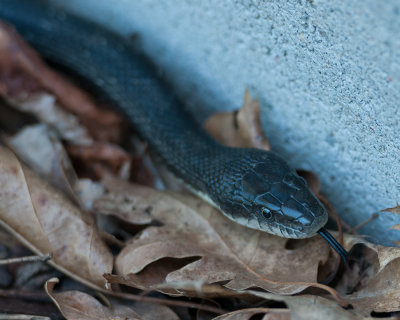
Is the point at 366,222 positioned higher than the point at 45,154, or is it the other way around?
the point at 366,222

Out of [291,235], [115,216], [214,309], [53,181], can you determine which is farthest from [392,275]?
[53,181]

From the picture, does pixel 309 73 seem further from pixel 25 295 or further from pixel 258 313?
pixel 25 295

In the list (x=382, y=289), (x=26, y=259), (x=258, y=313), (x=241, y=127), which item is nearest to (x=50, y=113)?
(x=26, y=259)

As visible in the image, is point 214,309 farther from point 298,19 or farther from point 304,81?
point 298,19

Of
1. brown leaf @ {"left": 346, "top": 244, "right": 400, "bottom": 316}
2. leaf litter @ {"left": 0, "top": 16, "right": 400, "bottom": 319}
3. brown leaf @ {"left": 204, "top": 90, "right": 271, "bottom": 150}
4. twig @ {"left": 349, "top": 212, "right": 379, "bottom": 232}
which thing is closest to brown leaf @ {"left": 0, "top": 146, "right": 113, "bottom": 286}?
leaf litter @ {"left": 0, "top": 16, "right": 400, "bottom": 319}

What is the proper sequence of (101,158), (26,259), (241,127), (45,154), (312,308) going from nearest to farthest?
(312,308)
(26,259)
(241,127)
(45,154)
(101,158)

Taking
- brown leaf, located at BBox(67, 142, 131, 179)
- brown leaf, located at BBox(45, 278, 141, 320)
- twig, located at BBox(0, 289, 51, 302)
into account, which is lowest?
twig, located at BBox(0, 289, 51, 302)

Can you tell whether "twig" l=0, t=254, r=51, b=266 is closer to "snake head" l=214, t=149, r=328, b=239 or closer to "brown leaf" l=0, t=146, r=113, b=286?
"brown leaf" l=0, t=146, r=113, b=286
